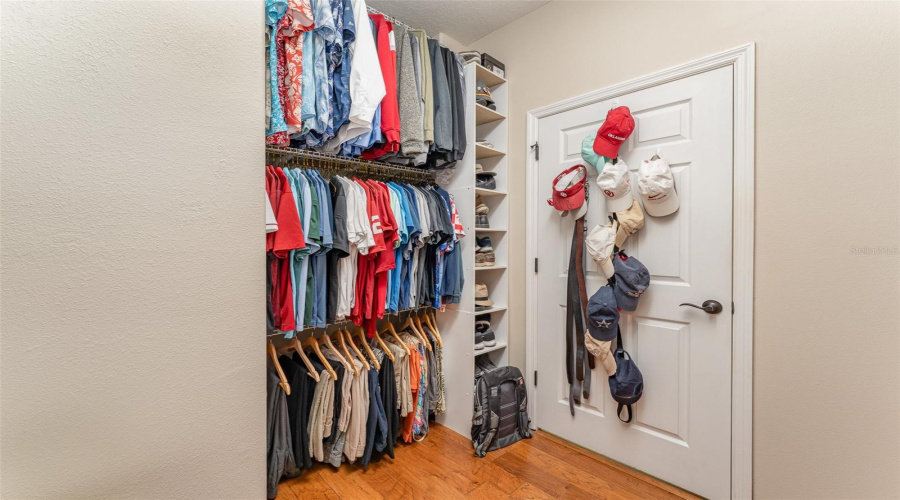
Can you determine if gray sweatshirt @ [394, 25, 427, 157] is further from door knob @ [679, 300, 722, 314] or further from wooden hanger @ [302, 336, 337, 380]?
door knob @ [679, 300, 722, 314]

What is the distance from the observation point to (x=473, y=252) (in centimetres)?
229

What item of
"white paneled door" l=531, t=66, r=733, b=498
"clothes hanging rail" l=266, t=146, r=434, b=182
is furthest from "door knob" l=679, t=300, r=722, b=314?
"clothes hanging rail" l=266, t=146, r=434, b=182

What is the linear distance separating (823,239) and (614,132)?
36.2 inches

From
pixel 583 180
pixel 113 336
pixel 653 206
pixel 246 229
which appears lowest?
pixel 113 336

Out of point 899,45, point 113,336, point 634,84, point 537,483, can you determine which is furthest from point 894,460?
point 113,336

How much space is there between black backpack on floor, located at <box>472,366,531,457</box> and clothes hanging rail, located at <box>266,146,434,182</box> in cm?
134

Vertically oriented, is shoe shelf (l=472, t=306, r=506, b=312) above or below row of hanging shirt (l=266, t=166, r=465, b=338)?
below

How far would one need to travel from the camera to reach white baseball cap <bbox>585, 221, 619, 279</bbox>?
188 centimetres

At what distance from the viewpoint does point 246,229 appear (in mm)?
1070

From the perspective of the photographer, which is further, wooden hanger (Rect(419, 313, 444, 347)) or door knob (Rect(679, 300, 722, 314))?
wooden hanger (Rect(419, 313, 444, 347))

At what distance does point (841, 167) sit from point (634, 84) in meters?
0.90

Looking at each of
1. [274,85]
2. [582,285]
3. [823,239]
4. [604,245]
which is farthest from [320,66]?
[823,239]

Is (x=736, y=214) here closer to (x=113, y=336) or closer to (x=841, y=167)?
(x=841, y=167)

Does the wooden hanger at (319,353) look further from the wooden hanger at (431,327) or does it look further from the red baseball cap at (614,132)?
the red baseball cap at (614,132)
